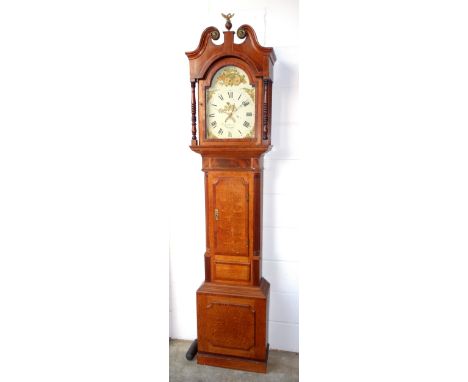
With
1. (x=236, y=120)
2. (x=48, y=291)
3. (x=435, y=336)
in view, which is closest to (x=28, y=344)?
(x=48, y=291)

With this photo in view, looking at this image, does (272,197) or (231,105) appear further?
(272,197)

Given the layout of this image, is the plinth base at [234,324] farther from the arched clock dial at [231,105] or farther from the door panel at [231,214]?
the arched clock dial at [231,105]

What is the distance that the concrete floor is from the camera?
183 cm

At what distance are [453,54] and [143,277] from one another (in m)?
0.40

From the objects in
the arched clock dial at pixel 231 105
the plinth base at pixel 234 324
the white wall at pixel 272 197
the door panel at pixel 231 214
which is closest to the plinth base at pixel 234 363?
the plinth base at pixel 234 324

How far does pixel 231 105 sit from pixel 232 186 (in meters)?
0.45

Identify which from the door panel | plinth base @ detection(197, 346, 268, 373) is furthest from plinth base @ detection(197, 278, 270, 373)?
the door panel

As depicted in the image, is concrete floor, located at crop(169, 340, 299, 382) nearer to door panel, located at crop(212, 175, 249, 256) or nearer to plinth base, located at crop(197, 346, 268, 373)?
plinth base, located at crop(197, 346, 268, 373)

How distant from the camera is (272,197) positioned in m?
2.01

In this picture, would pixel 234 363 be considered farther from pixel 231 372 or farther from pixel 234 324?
pixel 234 324

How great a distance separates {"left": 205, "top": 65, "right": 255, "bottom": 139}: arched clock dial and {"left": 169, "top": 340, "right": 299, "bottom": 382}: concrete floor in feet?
4.66

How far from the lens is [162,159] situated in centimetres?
40

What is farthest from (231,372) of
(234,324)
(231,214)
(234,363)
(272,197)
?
(272,197)

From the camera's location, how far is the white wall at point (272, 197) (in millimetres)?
1910
